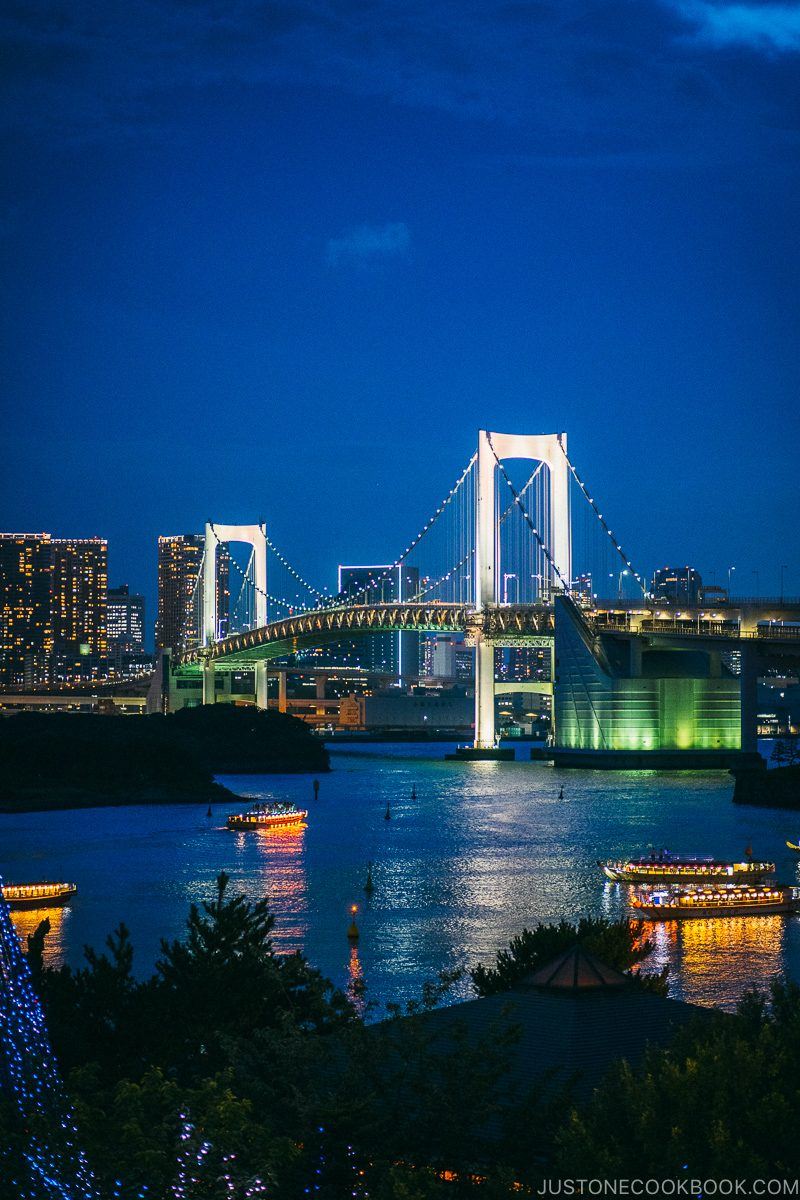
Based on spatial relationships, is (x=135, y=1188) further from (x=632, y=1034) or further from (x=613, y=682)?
(x=613, y=682)

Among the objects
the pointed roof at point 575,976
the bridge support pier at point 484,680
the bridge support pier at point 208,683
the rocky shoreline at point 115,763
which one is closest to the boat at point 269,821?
the rocky shoreline at point 115,763

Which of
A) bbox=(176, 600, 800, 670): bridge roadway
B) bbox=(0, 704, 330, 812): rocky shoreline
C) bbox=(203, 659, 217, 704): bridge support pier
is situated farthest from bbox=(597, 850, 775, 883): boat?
bbox=(203, 659, 217, 704): bridge support pier

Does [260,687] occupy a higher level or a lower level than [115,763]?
higher

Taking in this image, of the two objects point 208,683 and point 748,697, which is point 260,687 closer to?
point 208,683

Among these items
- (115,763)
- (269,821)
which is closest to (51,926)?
(269,821)

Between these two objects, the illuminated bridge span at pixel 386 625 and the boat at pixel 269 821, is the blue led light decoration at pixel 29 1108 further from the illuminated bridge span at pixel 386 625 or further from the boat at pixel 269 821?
the illuminated bridge span at pixel 386 625

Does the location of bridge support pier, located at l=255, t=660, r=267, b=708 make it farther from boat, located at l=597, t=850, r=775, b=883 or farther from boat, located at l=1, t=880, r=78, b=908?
boat, located at l=1, t=880, r=78, b=908
